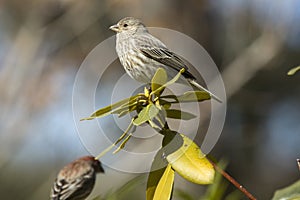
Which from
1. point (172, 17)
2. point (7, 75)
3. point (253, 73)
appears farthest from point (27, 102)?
point (253, 73)

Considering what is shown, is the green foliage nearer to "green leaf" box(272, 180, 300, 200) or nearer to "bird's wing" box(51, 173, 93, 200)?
"green leaf" box(272, 180, 300, 200)

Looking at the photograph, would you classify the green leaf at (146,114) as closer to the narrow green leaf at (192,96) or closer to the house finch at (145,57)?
the narrow green leaf at (192,96)

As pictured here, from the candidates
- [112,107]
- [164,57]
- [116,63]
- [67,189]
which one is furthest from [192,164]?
[116,63]

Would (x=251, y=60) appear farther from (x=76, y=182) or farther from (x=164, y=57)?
(x=164, y=57)

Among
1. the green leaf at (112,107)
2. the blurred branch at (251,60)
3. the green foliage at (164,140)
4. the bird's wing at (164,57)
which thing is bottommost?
the blurred branch at (251,60)

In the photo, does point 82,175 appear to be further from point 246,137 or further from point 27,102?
point 246,137

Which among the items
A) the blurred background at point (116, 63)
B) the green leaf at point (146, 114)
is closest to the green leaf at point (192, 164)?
the green leaf at point (146, 114)

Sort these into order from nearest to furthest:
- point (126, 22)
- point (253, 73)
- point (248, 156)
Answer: point (126, 22) → point (253, 73) → point (248, 156)
